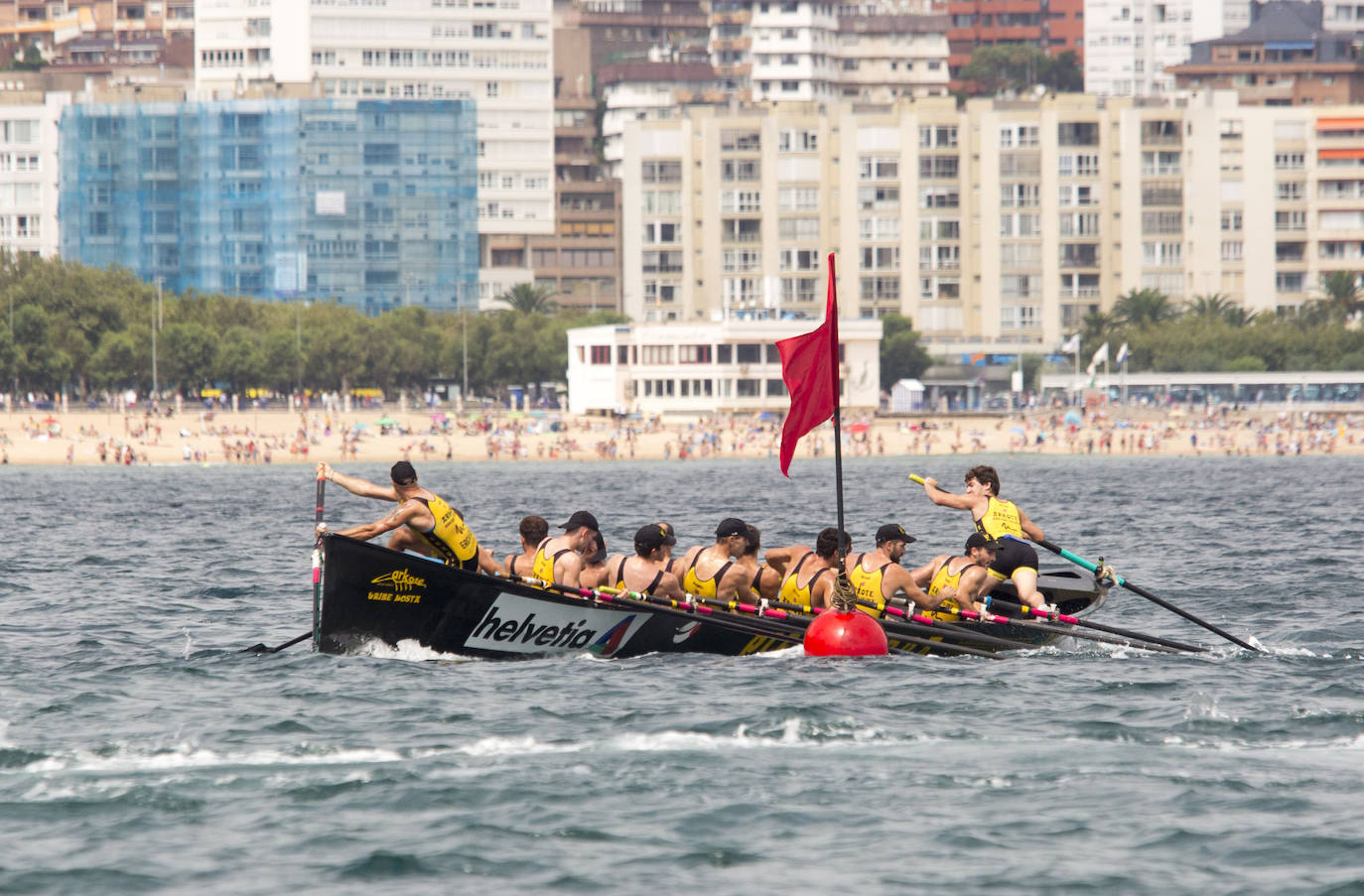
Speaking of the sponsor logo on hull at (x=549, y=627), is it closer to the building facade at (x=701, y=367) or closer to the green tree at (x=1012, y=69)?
the building facade at (x=701, y=367)

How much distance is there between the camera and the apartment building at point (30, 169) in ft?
498

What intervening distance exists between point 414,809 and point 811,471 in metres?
77.9

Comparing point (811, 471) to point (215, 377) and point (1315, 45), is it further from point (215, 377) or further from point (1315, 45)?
point (1315, 45)

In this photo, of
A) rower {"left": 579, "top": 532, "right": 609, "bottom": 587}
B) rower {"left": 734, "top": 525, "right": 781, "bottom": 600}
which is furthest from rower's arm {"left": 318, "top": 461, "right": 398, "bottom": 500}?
rower {"left": 734, "top": 525, "right": 781, "bottom": 600}

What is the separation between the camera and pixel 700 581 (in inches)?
802

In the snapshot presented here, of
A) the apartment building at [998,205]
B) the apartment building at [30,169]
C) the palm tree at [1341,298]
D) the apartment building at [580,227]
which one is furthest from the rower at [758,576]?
the apartment building at [30,169]

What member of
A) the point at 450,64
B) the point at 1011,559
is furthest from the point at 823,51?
the point at 1011,559

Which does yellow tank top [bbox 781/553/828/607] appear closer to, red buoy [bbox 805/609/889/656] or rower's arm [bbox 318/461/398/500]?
red buoy [bbox 805/609/889/656]

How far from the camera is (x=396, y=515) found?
1883 cm

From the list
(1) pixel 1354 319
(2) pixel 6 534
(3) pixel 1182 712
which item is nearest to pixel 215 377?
(2) pixel 6 534

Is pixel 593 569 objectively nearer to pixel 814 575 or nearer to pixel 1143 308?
pixel 814 575

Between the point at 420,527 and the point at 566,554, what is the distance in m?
1.67

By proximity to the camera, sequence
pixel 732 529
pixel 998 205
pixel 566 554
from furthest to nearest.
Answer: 1. pixel 998 205
2. pixel 732 529
3. pixel 566 554

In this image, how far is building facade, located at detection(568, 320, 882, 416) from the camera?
11425cm
